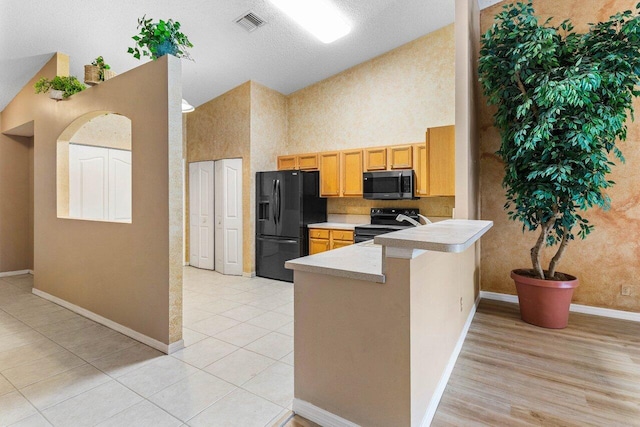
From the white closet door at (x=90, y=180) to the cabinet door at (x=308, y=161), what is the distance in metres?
3.04

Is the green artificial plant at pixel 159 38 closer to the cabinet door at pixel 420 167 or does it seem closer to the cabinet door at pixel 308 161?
the cabinet door at pixel 308 161

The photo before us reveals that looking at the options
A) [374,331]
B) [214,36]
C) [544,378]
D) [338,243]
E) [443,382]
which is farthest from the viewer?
[338,243]

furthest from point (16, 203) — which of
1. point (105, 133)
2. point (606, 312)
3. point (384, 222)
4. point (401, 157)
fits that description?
point (606, 312)

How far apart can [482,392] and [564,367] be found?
80 centimetres

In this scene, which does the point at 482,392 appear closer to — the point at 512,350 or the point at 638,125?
the point at 512,350

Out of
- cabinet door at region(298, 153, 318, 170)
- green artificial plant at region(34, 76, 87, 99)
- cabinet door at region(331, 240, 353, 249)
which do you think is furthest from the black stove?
green artificial plant at region(34, 76, 87, 99)

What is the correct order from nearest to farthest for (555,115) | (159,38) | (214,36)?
(159,38)
(555,115)
(214,36)

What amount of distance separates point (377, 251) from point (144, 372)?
74.2 inches

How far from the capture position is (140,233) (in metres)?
2.77

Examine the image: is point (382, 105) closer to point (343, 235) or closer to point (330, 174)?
point (330, 174)

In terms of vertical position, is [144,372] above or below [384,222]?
below

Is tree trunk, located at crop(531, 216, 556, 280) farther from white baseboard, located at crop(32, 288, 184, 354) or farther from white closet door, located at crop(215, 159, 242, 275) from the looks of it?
white closet door, located at crop(215, 159, 242, 275)

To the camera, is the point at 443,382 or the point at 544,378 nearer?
the point at 443,382

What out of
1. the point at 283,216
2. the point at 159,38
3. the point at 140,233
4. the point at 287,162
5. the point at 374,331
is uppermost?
the point at 159,38
